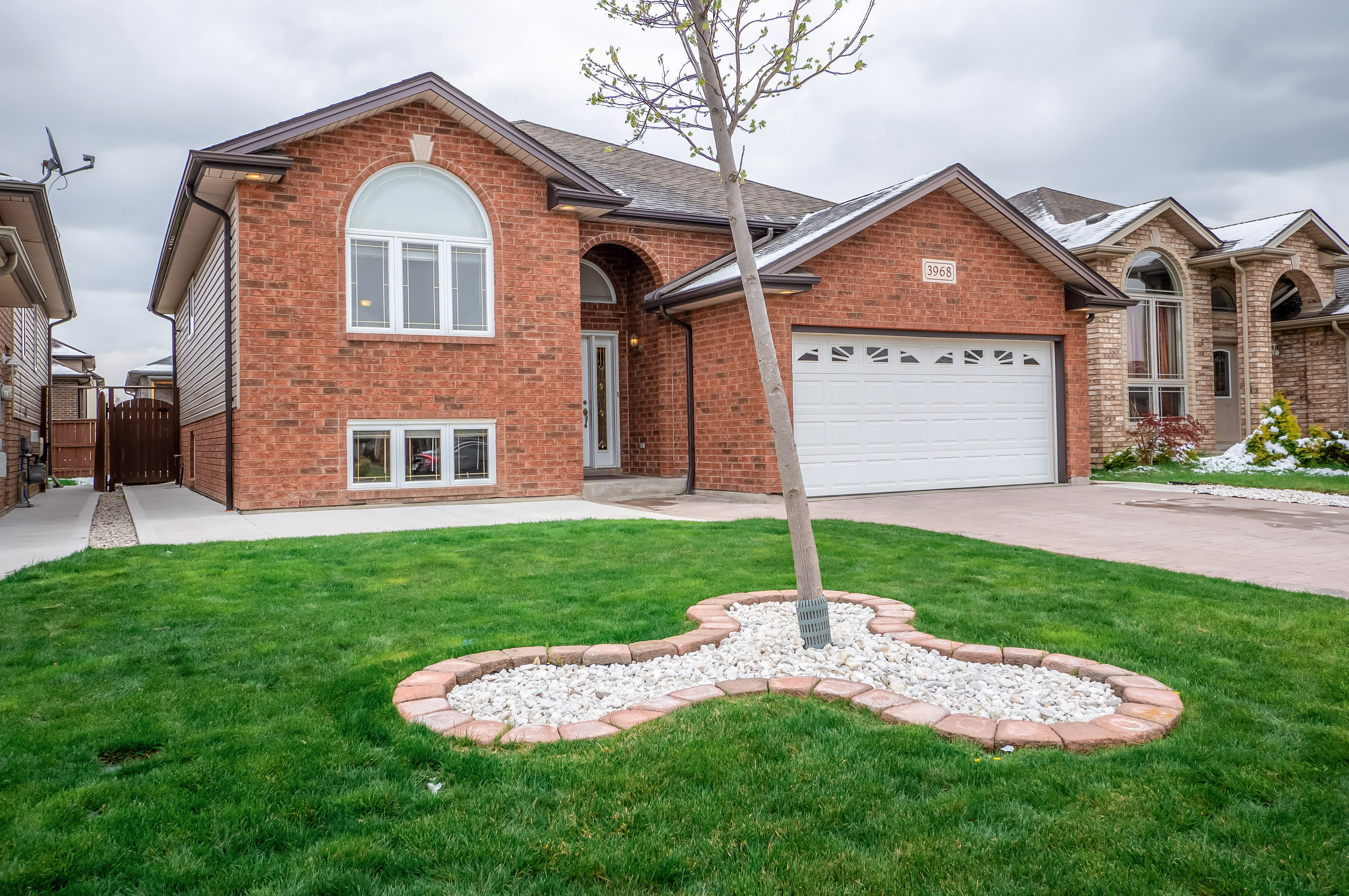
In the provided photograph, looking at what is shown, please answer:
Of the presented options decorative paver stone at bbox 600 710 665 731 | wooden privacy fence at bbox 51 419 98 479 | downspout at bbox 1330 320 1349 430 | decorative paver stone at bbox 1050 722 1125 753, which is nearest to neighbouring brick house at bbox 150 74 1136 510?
decorative paver stone at bbox 600 710 665 731

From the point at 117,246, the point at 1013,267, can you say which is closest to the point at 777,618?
the point at 1013,267

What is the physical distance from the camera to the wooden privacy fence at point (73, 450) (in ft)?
82.2

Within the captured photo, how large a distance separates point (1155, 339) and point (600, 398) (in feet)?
42.5

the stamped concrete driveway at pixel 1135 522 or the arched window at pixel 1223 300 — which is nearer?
the stamped concrete driveway at pixel 1135 522

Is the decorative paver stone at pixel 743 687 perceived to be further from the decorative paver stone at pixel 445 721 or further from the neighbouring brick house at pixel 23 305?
the neighbouring brick house at pixel 23 305

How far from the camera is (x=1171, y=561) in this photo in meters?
6.75

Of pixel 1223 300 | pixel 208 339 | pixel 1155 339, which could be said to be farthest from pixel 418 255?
pixel 1223 300

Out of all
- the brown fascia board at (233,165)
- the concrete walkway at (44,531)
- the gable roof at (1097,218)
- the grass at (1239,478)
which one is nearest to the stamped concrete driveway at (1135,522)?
the grass at (1239,478)

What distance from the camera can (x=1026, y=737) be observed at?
2.95 m

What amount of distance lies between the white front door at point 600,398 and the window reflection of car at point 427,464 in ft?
12.3

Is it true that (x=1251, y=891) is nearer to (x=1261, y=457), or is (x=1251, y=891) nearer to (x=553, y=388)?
(x=553, y=388)

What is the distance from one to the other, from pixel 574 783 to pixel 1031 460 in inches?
502

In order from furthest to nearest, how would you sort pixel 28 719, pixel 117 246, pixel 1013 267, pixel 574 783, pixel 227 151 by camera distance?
pixel 117 246 → pixel 1013 267 → pixel 227 151 → pixel 28 719 → pixel 574 783

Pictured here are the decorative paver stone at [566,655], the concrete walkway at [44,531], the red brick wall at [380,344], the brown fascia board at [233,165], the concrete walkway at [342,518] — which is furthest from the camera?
the red brick wall at [380,344]
